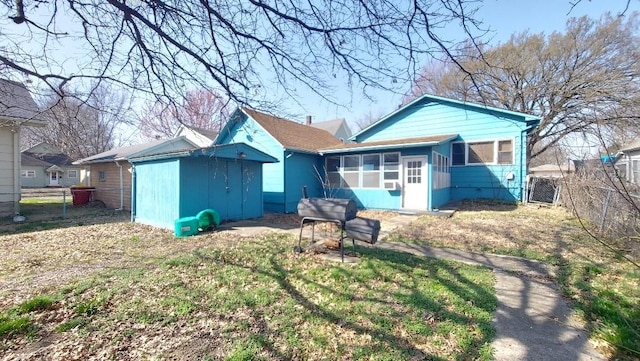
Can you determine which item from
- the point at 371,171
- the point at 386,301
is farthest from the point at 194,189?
the point at 371,171

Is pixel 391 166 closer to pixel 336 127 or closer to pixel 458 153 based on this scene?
pixel 458 153

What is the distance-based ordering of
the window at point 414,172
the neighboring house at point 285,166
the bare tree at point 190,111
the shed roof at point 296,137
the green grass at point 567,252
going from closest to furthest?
→ the green grass at point 567,252
the bare tree at point 190,111
the window at point 414,172
the neighboring house at point 285,166
the shed roof at point 296,137

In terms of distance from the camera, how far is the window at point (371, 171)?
1247 cm

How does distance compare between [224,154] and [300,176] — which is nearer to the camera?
[224,154]

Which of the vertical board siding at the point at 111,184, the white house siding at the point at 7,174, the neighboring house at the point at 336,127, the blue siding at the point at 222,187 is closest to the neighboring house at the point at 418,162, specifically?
the blue siding at the point at 222,187

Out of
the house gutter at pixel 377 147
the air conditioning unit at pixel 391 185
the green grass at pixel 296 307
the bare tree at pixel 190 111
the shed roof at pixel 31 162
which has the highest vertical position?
the shed roof at pixel 31 162

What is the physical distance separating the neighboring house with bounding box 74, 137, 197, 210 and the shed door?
4.65 m

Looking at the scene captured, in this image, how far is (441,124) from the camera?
46.2 ft

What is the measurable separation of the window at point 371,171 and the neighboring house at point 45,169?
1471 inches

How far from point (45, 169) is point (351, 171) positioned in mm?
41593

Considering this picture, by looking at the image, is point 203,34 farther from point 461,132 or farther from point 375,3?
point 461,132

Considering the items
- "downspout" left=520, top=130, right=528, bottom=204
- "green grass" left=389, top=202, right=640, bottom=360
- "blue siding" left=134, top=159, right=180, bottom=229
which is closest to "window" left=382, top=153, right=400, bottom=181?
"green grass" left=389, top=202, right=640, bottom=360

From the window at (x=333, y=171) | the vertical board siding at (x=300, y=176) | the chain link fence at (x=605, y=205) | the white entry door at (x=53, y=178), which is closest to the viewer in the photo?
the chain link fence at (x=605, y=205)

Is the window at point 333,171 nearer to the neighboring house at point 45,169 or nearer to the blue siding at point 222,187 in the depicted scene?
the blue siding at point 222,187
